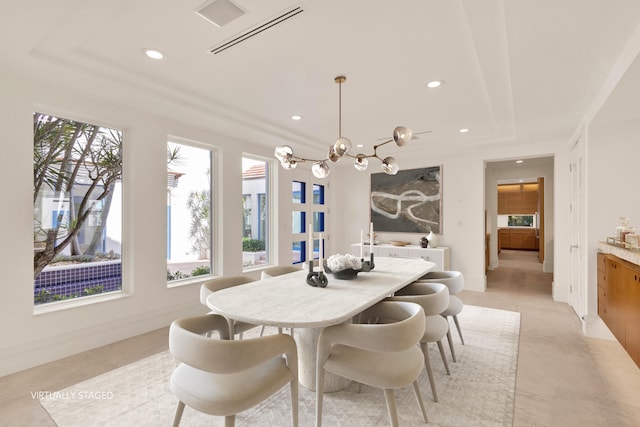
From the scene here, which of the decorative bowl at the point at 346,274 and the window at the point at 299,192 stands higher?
the window at the point at 299,192

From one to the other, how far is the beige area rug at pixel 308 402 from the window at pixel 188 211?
1419mm

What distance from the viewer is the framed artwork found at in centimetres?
557

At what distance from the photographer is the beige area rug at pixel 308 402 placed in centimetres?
187

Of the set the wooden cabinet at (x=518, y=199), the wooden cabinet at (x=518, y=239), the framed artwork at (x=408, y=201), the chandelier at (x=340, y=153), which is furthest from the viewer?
the wooden cabinet at (x=518, y=239)

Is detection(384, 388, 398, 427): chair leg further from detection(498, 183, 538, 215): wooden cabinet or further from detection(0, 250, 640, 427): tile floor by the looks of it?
detection(498, 183, 538, 215): wooden cabinet

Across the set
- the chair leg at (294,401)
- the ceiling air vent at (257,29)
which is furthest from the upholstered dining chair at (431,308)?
the ceiling air vent at (257,29)

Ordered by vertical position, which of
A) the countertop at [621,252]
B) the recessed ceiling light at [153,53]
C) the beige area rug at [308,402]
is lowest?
the beige area rug at [308,402]

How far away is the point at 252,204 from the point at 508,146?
4.20 meters

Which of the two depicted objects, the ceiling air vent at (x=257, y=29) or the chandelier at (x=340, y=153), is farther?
the chandelier at (x=340, y=153)

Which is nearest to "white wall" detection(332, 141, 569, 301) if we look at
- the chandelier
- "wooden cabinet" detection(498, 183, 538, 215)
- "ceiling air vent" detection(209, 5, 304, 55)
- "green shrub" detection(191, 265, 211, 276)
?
the chandelier

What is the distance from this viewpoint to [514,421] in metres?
1.87

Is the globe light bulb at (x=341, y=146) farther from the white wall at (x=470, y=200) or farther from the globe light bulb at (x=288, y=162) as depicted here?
the white wall at (x=470, y=200)

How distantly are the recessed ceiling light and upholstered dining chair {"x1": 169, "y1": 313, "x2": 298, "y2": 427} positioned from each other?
6.21 ft

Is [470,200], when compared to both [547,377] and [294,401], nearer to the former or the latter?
[547,377]
